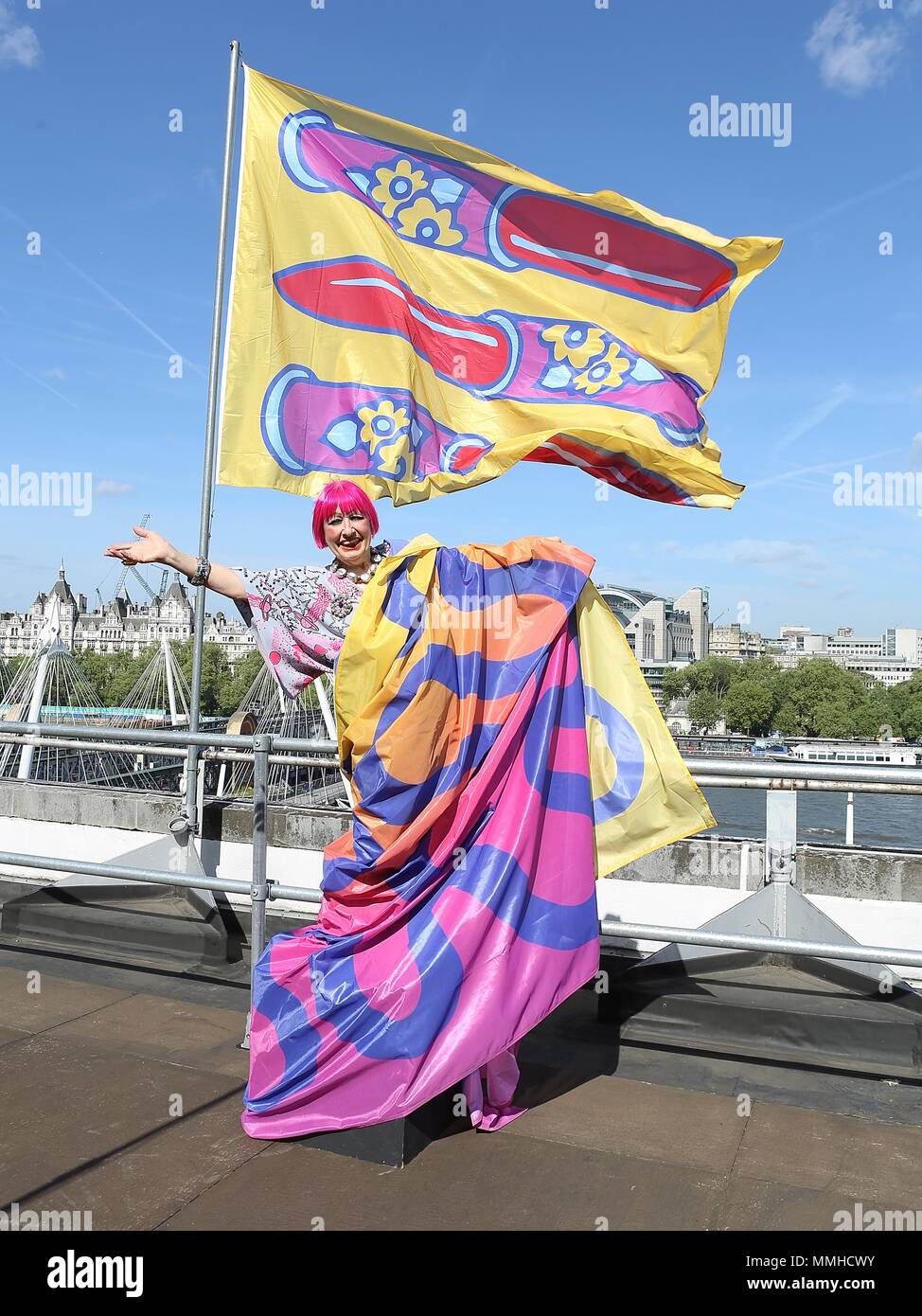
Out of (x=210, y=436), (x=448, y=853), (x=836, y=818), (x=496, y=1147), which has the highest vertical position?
(x=210, y=436)

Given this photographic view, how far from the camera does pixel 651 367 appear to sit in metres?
5.38

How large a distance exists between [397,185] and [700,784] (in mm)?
3992

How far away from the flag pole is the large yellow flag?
9 cm

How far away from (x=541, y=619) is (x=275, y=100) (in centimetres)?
408

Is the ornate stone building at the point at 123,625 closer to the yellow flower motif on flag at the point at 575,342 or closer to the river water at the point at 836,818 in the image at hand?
the river water at the point at 836,818

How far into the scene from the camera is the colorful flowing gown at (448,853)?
2955 mm

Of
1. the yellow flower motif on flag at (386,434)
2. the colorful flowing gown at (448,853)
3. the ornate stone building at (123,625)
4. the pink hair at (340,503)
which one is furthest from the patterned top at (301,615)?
the ornate stone building at (123,625)

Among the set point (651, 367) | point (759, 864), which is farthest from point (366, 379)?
point (759, 864)

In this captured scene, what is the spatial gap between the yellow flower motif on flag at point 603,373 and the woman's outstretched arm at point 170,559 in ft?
8.42

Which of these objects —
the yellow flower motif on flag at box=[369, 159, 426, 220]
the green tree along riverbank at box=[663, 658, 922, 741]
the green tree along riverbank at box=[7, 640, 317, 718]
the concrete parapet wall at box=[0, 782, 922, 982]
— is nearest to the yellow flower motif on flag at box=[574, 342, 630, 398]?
the yellow flower motif on flag at box=[369, 159, 426, 220]

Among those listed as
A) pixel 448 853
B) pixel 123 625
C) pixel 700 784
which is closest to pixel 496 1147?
pixel 448 853

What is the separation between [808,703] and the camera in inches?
4835

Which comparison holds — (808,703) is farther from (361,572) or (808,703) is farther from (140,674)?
(361,572)
